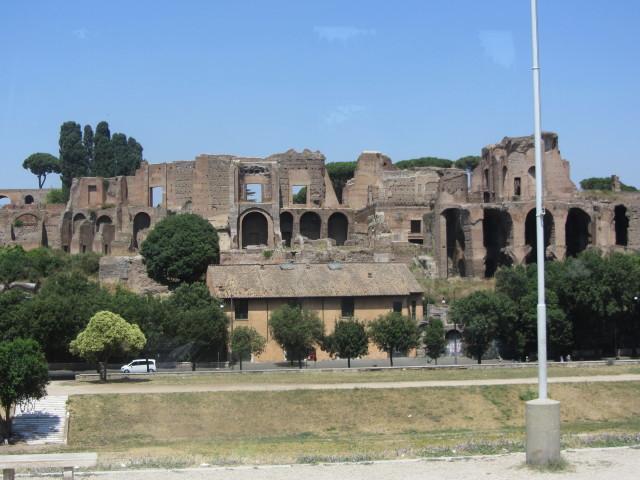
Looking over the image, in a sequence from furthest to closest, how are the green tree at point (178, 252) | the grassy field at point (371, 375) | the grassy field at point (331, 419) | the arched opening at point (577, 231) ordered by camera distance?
the arched opening at point (577, 231) → the green tree at point (178, 252) → the grassy field at point (371, 375) → the grassy field at point (331, 419)

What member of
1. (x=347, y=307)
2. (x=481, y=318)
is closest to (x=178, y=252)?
(x=347, y=307)

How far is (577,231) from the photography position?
79.9 m

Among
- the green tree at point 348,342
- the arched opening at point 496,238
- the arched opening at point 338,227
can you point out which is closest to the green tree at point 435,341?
the green tree at point 348,342

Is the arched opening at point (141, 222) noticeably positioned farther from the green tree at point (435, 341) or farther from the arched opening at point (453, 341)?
the green tree at point (435, 341)

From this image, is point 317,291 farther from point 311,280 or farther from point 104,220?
point 104,220

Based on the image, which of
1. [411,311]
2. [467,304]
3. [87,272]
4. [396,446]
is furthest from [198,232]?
[396,446]

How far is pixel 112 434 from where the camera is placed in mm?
36812

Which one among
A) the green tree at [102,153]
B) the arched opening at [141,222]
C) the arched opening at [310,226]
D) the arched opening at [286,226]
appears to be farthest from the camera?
the green tree at [102,153]

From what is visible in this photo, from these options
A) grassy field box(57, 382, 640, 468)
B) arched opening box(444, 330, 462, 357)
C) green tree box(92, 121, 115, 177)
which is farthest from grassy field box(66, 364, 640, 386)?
green tree box(92, 121, 115, 177)

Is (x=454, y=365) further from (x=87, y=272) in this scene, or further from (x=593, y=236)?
(x=87, y=272)

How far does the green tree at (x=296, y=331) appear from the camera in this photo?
5497 cm

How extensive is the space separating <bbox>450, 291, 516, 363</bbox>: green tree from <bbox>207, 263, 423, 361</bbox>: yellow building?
16.6 ft

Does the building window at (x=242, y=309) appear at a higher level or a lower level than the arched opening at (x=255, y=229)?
lower

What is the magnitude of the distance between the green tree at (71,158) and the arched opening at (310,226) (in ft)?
104
